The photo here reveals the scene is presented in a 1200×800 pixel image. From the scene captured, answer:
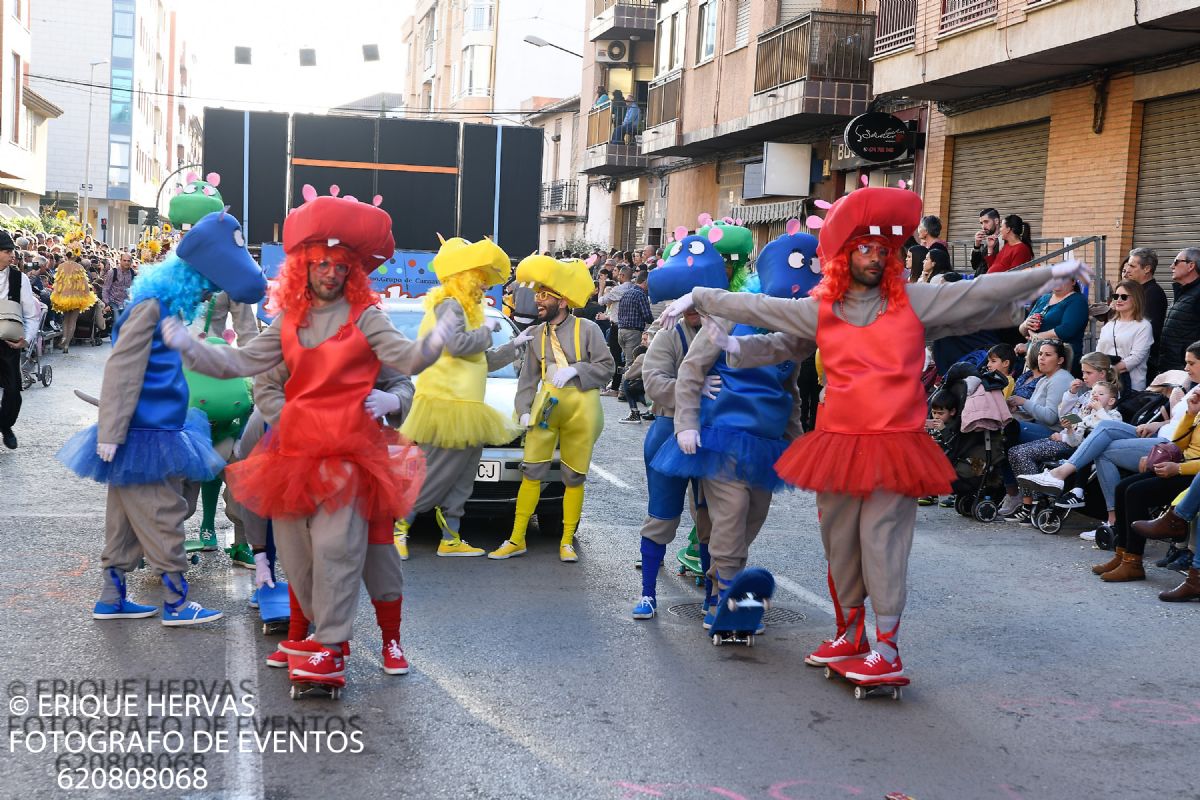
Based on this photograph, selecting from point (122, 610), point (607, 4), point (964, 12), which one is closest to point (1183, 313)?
point (964, 12)

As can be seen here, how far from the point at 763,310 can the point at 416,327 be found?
4.71 m

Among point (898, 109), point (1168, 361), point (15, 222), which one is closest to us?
point (1168, 361)

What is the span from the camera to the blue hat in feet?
20.4

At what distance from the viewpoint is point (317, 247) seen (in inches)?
219

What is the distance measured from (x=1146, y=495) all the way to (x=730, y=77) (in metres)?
19.7

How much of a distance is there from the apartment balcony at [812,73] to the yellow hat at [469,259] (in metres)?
14.2

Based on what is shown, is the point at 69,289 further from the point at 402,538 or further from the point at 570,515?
the point at 570,515

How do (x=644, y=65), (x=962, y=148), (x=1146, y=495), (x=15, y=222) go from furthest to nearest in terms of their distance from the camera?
(x=644, y=65), (x=15, y=222), (x=962, y=148), (x=1146, y=495)

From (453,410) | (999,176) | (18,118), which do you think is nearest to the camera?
(453,410)

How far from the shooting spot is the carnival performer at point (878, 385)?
575 centimetres

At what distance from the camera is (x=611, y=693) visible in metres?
5.70

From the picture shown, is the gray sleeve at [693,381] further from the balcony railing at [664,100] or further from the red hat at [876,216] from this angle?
the balcony railing at [664,100]

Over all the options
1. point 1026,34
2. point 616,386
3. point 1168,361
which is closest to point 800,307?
point 1168,361

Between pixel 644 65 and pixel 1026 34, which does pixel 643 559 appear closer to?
pixel 1026 34
